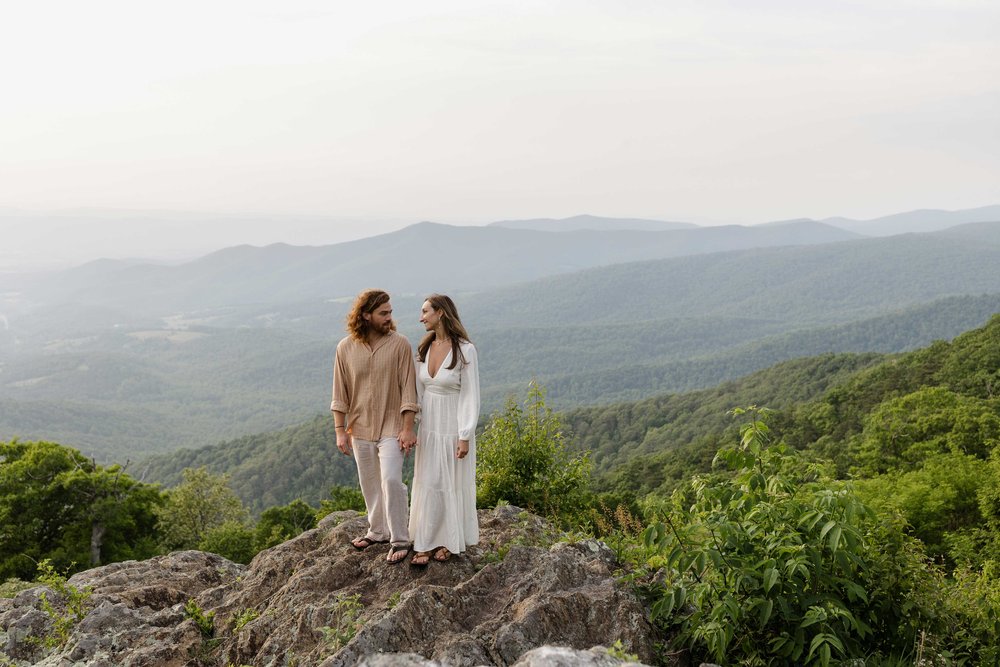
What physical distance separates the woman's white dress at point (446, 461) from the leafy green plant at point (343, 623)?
37.6 inches

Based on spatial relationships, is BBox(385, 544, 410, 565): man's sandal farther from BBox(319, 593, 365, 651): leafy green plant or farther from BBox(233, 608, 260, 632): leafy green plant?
BBox(233, 608, 260, 632): leafy green plant

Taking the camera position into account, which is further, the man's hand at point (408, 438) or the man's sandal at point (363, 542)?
the man's sandal at point (363, 542)

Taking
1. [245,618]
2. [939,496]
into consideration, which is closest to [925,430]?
[939,496]

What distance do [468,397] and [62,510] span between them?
883 inches

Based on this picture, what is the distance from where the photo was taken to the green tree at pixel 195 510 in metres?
25.2

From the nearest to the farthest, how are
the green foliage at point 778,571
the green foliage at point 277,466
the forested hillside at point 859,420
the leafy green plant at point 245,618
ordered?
the green foliage at point 778,571, the leafy green plant at point 245,618, the forested hillside at point 859,420, the green foliage at point 277,466

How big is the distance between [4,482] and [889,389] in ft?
178

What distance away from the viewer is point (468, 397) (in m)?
5.73

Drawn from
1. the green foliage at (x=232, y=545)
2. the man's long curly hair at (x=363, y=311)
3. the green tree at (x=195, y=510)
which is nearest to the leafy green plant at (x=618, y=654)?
the man's long curly hair at (x=363, y=311)

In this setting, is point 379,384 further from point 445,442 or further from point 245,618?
point 245,618

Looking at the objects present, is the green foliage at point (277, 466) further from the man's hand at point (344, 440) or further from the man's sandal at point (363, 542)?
the man's hand at point (344, 440)

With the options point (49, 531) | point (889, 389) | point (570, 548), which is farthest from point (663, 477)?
point (570, 548)

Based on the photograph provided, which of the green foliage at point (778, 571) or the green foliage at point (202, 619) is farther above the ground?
the green foliage at point (778, 571)

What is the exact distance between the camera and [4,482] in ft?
69.3
